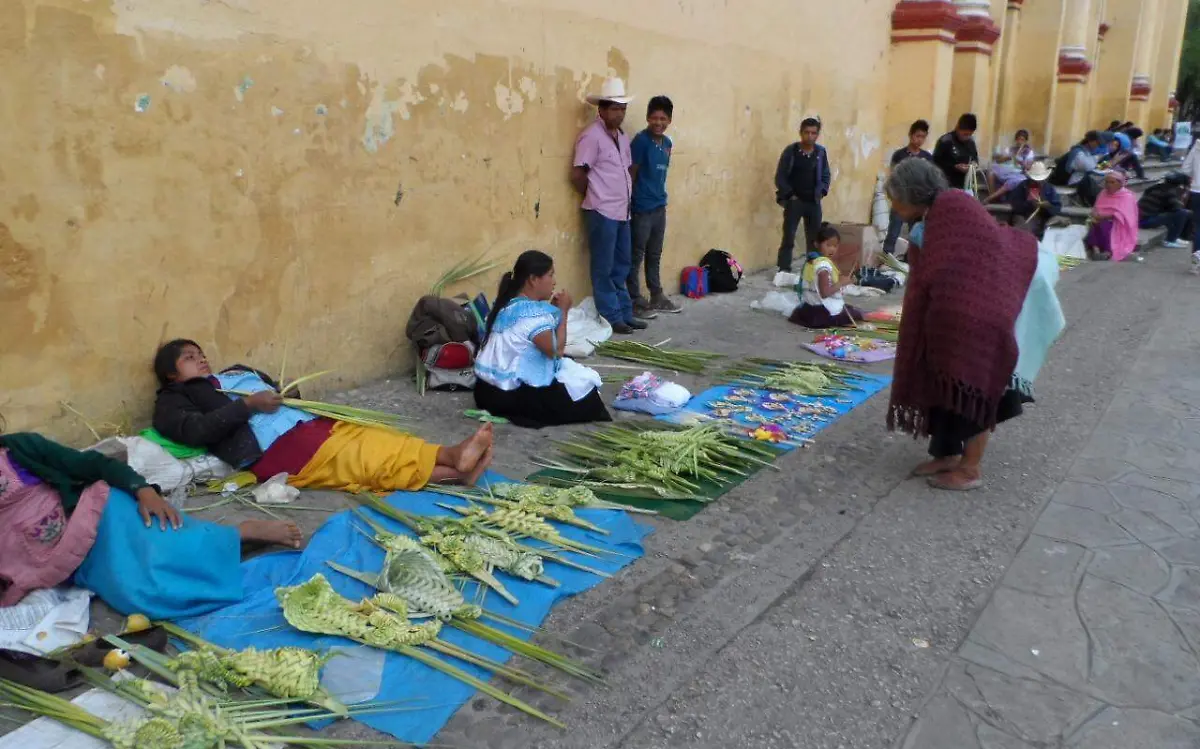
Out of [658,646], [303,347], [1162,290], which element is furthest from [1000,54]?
[658,646]

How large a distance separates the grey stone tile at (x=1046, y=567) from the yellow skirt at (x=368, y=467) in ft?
7.99

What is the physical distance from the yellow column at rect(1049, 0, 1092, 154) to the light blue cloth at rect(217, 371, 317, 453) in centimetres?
1892

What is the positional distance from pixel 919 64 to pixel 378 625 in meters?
11.5

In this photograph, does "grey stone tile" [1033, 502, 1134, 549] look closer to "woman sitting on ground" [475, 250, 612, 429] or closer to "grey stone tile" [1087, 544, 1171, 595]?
"grey stone tile" [1087, 544, 1171, 595]

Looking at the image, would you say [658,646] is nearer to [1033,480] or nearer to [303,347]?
[1033,480]

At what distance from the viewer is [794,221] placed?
30.6 feet

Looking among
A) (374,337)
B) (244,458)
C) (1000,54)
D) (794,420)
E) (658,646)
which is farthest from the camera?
(1000,54)

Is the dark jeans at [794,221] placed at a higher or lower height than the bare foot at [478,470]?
higher

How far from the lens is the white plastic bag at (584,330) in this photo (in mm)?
6230

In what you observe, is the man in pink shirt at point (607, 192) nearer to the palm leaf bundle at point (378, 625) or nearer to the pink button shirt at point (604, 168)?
the pink button shirt at point (604, 168)

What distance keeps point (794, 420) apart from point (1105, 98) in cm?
2349

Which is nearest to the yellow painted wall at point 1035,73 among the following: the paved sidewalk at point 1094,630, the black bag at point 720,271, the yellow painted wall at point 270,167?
the black bag at point 720,271

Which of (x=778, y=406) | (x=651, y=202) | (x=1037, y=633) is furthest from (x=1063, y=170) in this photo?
(x=1037, y=633)

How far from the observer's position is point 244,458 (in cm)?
391
